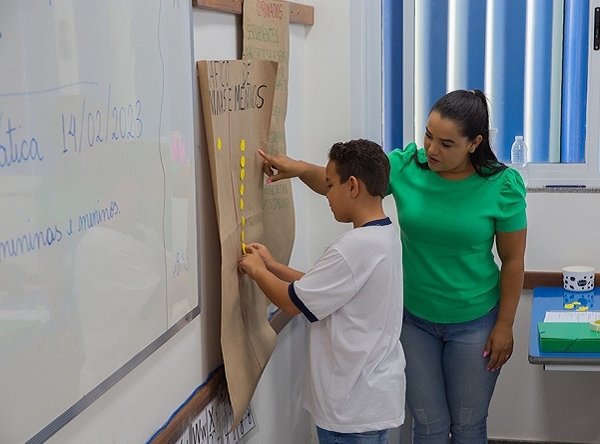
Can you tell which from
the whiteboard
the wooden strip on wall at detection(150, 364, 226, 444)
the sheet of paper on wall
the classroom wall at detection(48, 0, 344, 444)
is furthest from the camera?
the sheet of paper on wall

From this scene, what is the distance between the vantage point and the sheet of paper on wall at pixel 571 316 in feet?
8.07

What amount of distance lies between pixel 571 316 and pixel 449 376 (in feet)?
1.42

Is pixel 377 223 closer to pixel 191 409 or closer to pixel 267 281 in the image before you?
pixel 267 281

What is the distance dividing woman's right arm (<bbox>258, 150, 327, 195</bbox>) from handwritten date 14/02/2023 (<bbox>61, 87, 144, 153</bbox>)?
707 millimetres

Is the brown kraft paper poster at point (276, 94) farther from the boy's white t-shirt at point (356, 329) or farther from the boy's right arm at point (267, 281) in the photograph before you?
the boy's white t-shirt at point (356, 329)

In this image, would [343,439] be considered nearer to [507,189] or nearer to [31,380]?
[507,189]

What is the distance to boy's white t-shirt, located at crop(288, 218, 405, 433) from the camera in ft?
6.08

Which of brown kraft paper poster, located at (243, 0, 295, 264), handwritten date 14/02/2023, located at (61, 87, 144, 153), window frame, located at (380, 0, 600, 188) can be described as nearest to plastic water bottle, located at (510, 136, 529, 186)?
A: window frame, located at (380, 0, 600, 188)

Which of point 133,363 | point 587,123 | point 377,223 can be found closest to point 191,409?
point 133,363

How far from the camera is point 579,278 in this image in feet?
9.40

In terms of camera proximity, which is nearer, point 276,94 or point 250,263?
point 250,263

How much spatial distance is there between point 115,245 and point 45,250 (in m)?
0.22

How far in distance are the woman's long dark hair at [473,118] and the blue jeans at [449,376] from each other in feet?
1.41

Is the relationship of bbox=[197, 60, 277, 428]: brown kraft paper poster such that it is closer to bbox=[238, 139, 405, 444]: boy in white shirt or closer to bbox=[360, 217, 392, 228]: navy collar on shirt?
bbox=[238, 139, 405, 444]: boy in white shirt
